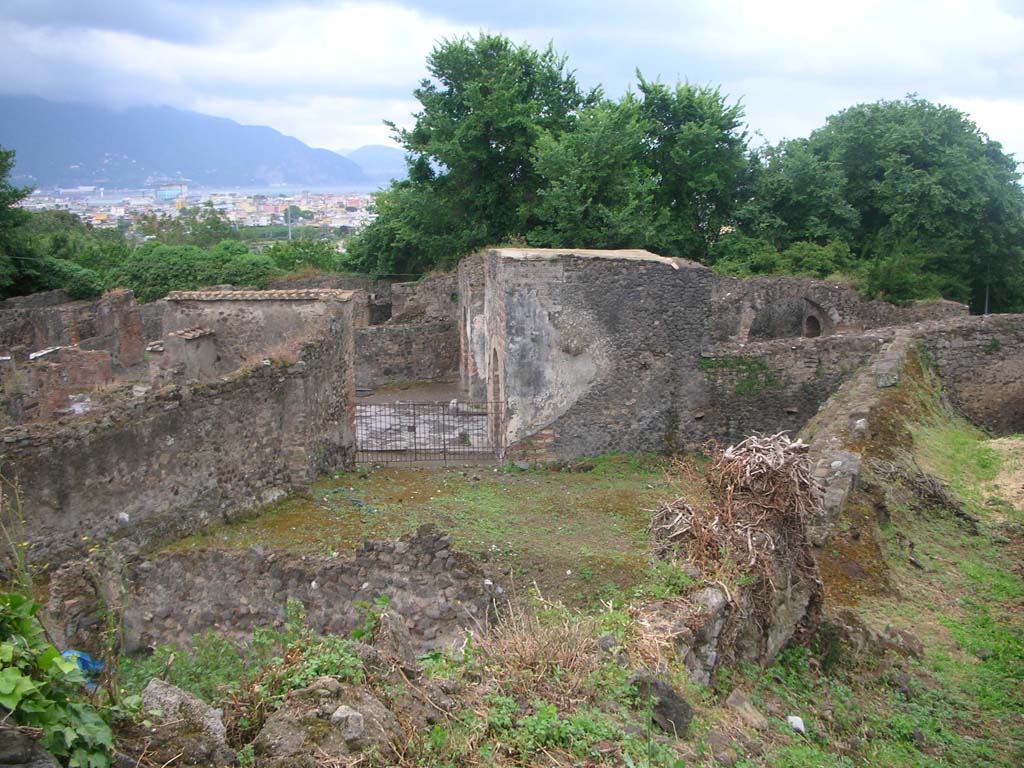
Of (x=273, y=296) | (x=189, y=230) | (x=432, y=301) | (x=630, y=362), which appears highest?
(x=189, y=230)

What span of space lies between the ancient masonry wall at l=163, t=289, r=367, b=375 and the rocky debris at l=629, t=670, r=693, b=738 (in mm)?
9435

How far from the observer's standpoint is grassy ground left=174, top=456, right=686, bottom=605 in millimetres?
7676

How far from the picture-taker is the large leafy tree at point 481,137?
24438 millimetres

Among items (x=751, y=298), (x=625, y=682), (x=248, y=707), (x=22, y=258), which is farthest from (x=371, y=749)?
(x=22, y=258)

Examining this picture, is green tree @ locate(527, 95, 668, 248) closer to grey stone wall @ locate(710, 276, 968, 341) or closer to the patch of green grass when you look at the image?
grey stone wall @ locate(710, 276, 968, 341)

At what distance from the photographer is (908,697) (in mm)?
6109

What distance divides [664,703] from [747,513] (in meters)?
2.04

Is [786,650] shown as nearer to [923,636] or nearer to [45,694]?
[923,636]

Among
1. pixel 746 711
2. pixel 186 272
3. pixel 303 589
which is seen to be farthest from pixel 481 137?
pixel 746 711

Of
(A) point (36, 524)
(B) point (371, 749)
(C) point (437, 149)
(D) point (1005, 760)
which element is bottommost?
(D) point (1005, 760)

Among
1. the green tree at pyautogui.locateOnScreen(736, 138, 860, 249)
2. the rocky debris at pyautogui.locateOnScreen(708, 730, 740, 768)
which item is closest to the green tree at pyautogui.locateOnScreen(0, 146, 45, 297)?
the green tree at pyautogui.locateOnScreen(736, 138, 860, 249)

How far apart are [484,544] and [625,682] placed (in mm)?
4097

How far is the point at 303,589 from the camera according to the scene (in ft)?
23.7

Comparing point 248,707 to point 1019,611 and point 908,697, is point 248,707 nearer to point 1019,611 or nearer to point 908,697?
point 908,697
